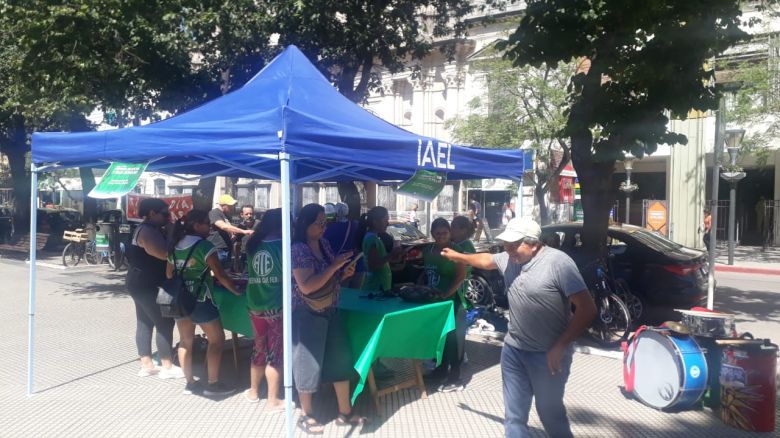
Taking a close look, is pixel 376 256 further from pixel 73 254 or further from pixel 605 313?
pixel 73 254

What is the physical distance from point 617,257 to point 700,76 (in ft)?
10.2

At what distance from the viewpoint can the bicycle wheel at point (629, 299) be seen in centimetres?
922

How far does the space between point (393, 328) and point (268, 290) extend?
105cm

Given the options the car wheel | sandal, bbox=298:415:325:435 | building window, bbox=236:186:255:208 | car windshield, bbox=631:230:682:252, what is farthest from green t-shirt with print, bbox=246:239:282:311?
building window, bbox=236:186:255:208

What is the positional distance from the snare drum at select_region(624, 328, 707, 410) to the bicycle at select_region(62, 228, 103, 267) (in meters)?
15.2

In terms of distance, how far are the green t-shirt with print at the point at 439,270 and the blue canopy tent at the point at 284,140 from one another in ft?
2.79

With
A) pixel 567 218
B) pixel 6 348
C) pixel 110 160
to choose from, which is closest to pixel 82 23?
pixel 6 348

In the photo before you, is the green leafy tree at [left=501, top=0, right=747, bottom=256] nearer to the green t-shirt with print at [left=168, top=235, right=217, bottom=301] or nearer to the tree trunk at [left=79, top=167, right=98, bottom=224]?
the green t-shirt with print at [left=168, top=235, right=217, bottom=301]

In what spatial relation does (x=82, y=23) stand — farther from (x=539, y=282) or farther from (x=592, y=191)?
(x=539, y=282)

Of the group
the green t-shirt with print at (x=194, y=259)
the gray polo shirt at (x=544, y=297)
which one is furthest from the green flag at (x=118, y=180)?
the gray polo shirt at (x=544, y=297)

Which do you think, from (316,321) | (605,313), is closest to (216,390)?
(316,321)

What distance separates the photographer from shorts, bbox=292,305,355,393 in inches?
195

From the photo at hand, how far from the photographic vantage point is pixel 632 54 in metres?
8.27

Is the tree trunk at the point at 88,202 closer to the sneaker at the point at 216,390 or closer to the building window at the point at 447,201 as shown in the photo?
the sneaker at the point at 216,390
